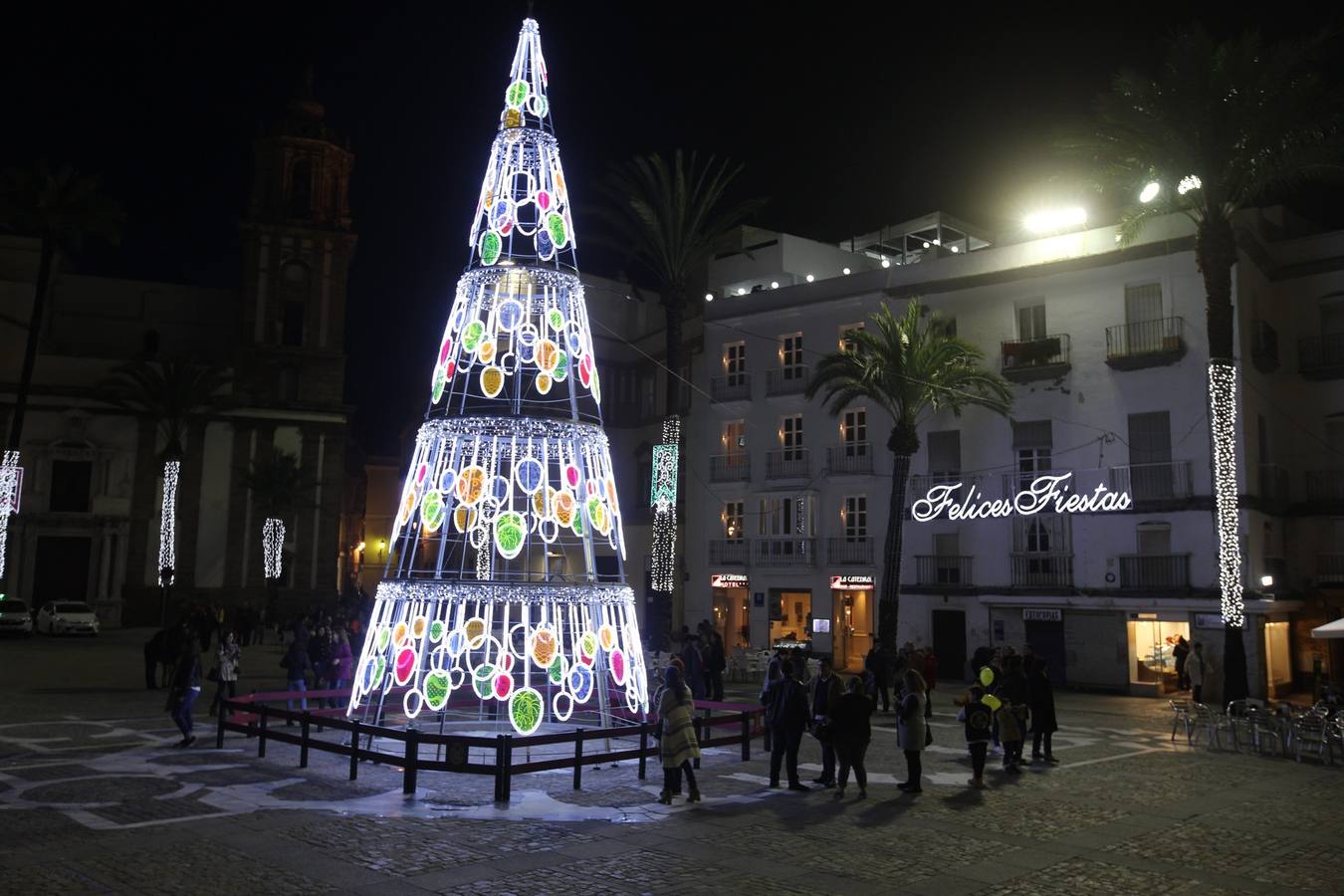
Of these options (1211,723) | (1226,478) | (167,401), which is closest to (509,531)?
(1211,723)

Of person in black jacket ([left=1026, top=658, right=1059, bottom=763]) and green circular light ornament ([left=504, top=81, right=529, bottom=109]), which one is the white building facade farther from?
green circular light ornament ([left=504, top=81, right=529, bottom=109])

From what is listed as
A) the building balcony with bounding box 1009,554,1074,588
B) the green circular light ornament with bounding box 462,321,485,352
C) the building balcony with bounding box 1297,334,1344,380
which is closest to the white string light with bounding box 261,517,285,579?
the building balcony with bounding box 1009,554,1074,588

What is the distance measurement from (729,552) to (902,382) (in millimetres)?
11989

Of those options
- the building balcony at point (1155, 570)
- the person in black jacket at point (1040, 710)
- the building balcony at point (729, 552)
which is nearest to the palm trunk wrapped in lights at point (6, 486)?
the building balcony at point (729, 552)

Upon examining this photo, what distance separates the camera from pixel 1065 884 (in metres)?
9.55

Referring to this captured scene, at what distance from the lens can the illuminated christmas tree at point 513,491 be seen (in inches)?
607

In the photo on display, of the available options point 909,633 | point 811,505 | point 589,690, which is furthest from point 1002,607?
point 589,690

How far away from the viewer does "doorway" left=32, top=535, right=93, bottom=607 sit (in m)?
52.9

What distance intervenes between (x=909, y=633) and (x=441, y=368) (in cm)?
2399

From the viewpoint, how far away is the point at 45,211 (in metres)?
46.4

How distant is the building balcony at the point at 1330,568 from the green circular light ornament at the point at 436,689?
2858 centimetres

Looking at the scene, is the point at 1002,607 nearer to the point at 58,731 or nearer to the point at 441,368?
the point at 441,368

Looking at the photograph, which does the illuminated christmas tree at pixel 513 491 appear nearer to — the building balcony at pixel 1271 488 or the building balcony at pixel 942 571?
the building balcony at pixel 942 571

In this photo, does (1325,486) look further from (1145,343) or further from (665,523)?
(665,523)
